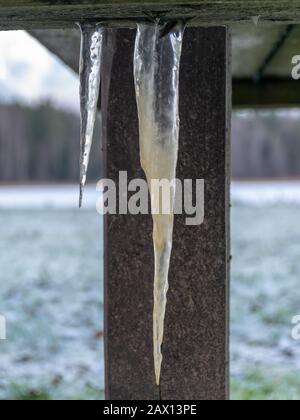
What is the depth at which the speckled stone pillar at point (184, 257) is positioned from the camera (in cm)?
216

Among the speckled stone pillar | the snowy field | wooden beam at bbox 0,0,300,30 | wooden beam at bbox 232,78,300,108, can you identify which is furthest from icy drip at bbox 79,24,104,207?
A: wooden beam at bbox 232,78,300,108

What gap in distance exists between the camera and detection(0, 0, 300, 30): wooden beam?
62.3 inches

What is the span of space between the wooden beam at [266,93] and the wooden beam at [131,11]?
3.10m

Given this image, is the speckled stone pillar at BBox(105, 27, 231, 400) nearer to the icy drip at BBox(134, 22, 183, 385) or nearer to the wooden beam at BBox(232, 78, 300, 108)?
Answer: the icy drip at BBox(134, 22, 183, 385)

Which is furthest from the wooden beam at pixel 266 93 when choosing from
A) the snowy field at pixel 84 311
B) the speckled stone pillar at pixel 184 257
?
the speckled stone pillar at pixel 184 257

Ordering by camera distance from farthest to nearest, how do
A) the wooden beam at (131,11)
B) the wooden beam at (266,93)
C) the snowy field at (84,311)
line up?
the wooden beam at (266,93), the snowy field at (84,311), the wooden beam at (131,11)

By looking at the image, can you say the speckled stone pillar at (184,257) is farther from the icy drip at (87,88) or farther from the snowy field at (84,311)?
the snowy field at (84,311)

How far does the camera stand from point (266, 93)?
4.99 meters

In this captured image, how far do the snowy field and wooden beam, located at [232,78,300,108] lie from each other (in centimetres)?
190

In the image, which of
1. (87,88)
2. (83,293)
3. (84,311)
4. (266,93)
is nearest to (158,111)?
(87,88)

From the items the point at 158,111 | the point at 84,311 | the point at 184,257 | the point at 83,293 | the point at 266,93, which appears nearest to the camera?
the point at 158,111

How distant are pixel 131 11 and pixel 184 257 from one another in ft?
2.99

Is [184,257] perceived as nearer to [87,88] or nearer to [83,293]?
[87,88]
